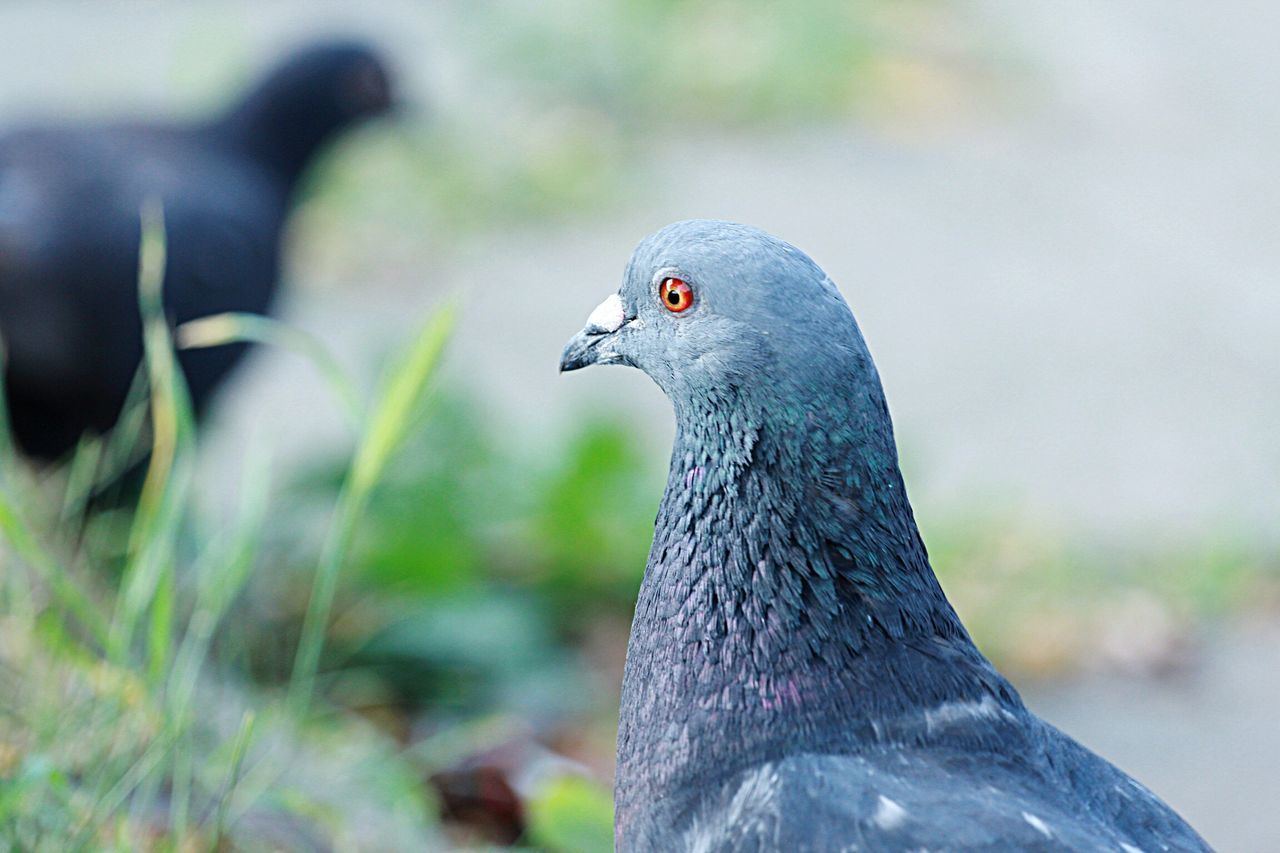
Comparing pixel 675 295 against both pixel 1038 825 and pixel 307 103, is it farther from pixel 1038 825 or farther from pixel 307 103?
pixel 307 103

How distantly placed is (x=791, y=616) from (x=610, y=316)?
0.46 m

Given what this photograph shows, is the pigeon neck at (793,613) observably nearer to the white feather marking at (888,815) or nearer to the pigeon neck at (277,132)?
the white feather marking at (888,815)

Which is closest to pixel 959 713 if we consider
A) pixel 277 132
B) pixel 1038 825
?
pixel 1038 825

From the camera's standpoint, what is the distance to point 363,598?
11.6 ft

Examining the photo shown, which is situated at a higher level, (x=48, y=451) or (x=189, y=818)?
(x=48, y=451)

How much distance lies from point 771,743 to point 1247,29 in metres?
7.21

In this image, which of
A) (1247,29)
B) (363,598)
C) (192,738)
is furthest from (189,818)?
(1247,29)

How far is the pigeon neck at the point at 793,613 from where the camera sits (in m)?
1.76

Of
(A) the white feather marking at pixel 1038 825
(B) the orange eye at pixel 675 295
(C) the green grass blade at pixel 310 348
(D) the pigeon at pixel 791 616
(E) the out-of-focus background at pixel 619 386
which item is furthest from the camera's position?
(E) the out-of-focus background at pixel 619 386

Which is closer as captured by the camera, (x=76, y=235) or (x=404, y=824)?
(x=404, y=824)

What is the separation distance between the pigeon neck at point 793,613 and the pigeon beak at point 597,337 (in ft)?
0.64

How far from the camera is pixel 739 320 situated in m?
1.77

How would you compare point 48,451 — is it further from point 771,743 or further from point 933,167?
point 933,167

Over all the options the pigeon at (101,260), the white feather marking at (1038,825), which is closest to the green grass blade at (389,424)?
the white feather marking at (1038,825)
